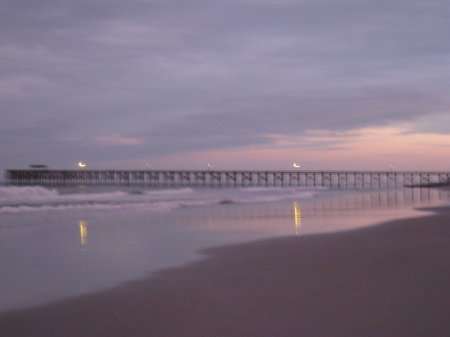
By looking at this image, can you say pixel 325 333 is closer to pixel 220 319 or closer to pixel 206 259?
pixel 220 319

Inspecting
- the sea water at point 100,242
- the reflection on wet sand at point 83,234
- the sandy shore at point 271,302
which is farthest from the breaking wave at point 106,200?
the sandy shore at point 271,302

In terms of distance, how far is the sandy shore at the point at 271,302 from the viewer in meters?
3.38

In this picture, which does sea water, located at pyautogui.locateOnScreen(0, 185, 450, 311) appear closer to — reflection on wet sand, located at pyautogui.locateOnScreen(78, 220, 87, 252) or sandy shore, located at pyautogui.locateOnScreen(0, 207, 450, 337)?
reflection on wet sand, located at pyautogui.locateOnScreen(78, 220, 87, 252)

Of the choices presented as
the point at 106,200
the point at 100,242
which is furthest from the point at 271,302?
the point at 106,200

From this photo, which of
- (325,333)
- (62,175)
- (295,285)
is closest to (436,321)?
(325,333)

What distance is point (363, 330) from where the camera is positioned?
130 inches

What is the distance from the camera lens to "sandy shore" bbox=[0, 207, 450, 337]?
3.38 m

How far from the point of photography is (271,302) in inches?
159

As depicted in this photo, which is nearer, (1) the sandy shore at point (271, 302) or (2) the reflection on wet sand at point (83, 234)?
(1) the sandy shore at point (271, 302)

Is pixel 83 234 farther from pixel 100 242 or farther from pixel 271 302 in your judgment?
pixel 271 302

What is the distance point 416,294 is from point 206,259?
295cm

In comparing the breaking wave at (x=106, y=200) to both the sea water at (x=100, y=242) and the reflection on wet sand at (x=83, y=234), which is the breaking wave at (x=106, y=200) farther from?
the reflection on wet sand at (x=83, y=234)

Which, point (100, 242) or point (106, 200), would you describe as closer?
point (100, 242)

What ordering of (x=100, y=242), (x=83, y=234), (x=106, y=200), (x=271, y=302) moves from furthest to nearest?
1. (x=106, y=200)
2. (x=83, y=234)
3. (x=100, y=242)
4. (x=271, y=302)
